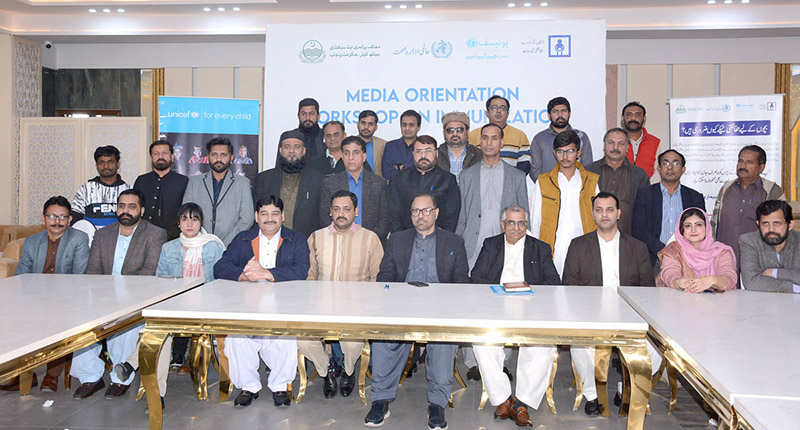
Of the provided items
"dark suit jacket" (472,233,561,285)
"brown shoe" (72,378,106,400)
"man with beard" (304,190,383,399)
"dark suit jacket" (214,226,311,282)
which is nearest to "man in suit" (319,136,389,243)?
"man with beard" (304,190,383,399)

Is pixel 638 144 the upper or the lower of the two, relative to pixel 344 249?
upper

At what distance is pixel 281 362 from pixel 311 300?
0.92 meters

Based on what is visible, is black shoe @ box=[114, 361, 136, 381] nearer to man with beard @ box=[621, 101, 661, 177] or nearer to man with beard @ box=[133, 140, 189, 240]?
man with beard @ box=[133, 140, 189, 240]

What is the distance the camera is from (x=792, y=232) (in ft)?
11.2

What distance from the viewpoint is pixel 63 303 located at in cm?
255

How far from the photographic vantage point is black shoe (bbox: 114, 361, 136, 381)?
3.35 m

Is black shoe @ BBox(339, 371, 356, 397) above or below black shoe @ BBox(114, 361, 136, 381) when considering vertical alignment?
below

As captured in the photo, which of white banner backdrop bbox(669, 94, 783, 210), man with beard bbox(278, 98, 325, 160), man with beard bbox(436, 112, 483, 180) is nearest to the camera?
man with beard bbox(436, 112, 483, 180)

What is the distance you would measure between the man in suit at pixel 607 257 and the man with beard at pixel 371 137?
2052 millimetres

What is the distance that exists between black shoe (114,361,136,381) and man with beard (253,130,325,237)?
155cm

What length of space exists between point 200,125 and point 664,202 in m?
4.73

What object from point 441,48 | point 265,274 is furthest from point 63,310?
point 441,48

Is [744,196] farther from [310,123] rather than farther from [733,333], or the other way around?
[310,123]

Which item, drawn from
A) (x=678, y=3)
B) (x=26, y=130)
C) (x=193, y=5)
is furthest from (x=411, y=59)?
(x=26, y=130)
